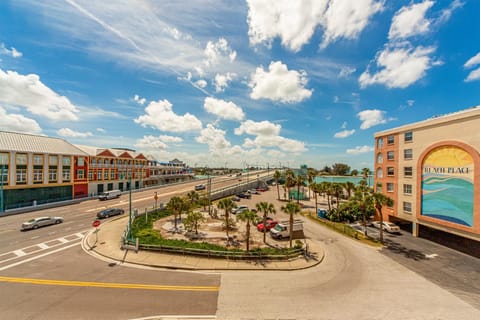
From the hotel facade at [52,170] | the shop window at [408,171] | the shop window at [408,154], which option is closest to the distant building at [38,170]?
the hotel facade at [52,170]

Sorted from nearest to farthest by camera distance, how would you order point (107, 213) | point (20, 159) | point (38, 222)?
point (38, 222) < point (107, 213) < point (20, 159)

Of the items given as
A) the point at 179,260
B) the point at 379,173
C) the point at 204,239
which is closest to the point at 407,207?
the point at 379,173

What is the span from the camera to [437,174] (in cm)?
2717

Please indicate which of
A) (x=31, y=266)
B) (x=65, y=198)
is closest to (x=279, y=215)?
(x=31, y=266)

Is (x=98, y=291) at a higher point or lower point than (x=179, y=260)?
higher

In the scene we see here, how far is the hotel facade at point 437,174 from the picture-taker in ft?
76.7

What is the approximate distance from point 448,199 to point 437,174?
11.9 feet

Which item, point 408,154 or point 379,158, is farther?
point 379,158

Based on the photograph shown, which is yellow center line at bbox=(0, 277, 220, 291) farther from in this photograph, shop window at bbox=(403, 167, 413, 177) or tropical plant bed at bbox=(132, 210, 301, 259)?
shop window at bbox=(403, 167, 413, 177)

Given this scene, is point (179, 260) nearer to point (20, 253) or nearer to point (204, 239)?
point (204, 239)

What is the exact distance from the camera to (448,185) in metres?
25.8

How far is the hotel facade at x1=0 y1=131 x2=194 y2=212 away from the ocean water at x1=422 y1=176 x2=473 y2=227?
183 ft

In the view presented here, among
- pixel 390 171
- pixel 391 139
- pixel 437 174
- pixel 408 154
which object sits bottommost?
pixel 437 174

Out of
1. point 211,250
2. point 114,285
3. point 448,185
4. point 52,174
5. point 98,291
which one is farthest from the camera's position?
point 52,174
